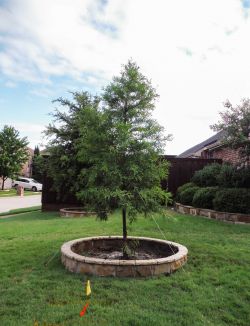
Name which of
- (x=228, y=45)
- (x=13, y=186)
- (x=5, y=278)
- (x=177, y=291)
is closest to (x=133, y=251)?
(x=177, y=291)

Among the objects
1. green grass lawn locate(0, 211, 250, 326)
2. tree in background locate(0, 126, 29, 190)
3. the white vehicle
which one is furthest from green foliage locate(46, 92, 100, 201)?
the white vehicle

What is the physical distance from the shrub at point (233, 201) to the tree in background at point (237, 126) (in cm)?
129

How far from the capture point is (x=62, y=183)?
12.8 meters

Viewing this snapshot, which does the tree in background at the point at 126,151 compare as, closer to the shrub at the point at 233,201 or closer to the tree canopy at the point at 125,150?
the tree canopy at the point at 125,150

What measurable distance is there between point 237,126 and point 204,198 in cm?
232

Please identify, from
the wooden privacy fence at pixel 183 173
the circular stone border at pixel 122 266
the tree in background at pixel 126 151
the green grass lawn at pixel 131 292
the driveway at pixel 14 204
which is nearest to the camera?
the green grass lawn at pixel 131 292

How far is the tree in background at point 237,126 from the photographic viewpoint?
939cm

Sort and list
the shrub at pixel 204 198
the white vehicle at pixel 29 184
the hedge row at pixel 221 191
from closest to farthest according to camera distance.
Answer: the hedge row at pixel 221 191 < the shrub at pixel 204 198 < the white vehicle at pixel 29 184

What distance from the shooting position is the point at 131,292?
3.83 m

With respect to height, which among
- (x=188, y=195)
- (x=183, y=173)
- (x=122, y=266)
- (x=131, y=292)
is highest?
(x=183, y=173)

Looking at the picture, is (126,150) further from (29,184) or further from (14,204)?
(29,184)

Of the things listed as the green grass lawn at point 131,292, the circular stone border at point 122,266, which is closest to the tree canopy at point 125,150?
the circular stone border at point 122,266

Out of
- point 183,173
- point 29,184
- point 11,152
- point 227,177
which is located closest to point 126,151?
point 227,177

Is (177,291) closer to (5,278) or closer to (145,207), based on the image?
(145,207)
